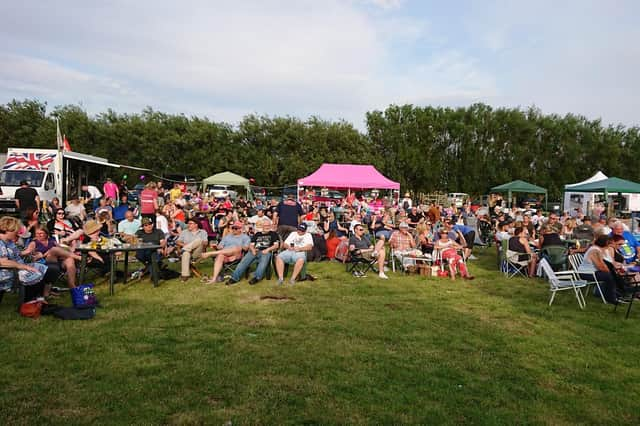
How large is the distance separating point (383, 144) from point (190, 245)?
83.9ft

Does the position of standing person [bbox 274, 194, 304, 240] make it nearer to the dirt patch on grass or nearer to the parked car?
the dirt patch on grass

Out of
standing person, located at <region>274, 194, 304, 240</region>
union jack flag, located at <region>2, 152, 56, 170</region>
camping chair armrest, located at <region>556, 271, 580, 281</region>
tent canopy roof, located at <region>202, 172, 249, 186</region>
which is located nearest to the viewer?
camping chair armrest, located at <region>556, 271, 580, 281</region>

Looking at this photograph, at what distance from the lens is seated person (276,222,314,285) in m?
7.29

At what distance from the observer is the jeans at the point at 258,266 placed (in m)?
7.22

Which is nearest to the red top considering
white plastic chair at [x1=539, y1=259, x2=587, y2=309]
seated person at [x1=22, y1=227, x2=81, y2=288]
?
seated person at [x1=22, y1=227, x2=81, y2=288]

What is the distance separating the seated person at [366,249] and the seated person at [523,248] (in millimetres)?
2485

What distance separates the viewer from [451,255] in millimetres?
8297

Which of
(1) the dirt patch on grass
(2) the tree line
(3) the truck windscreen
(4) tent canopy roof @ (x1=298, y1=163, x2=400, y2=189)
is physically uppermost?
(2) the tree line

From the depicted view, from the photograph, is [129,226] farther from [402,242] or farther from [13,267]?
[402,242]

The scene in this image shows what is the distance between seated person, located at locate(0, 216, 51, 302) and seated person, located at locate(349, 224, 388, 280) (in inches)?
194

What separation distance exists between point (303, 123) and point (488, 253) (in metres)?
20.9

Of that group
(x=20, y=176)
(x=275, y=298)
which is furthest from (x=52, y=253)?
(x=20, y=176)

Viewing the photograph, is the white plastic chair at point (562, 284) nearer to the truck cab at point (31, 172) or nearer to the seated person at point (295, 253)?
the seated person at point (295, 253)

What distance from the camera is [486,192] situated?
31.0m
